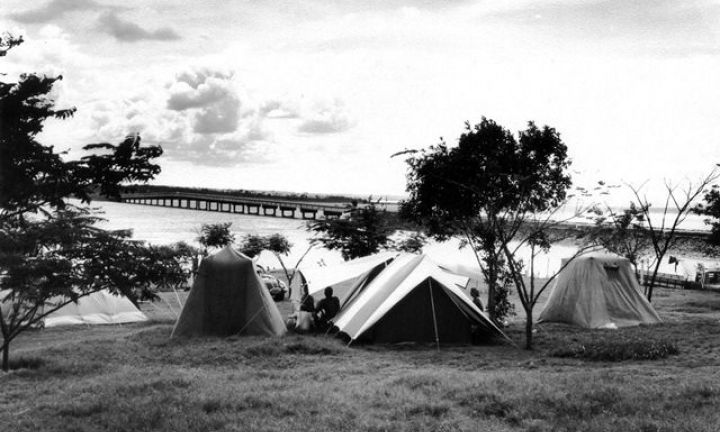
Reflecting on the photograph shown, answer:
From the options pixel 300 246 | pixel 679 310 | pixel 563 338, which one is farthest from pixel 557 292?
pixel 300 246

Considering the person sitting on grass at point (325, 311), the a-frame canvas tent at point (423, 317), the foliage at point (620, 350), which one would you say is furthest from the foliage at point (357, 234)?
the foliage at point (620, 350)

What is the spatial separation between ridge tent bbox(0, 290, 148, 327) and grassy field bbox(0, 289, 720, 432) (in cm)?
523

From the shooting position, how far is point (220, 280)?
14.6m

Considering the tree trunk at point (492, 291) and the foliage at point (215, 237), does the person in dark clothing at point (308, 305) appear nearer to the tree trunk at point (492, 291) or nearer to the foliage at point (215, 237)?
the tree trunk at point (492, 291)

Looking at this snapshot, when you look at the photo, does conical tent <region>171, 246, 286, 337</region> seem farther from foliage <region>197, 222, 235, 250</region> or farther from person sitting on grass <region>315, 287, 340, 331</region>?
foliage <region>197, 222, 235, 250</region>

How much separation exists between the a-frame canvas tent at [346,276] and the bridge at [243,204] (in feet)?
240

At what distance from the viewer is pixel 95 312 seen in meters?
18.8

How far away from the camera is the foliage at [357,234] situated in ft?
93.9

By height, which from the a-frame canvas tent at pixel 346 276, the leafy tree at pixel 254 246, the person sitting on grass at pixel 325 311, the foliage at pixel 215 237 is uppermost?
the foliage at pixel 215 237

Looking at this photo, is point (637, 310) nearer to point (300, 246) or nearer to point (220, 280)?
point (220, 280)

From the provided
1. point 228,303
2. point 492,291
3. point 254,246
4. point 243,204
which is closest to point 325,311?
point 228,303

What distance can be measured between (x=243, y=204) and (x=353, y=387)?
118 metres

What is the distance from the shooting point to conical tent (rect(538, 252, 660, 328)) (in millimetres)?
16859

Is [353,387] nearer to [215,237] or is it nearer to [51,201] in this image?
[51,201]
